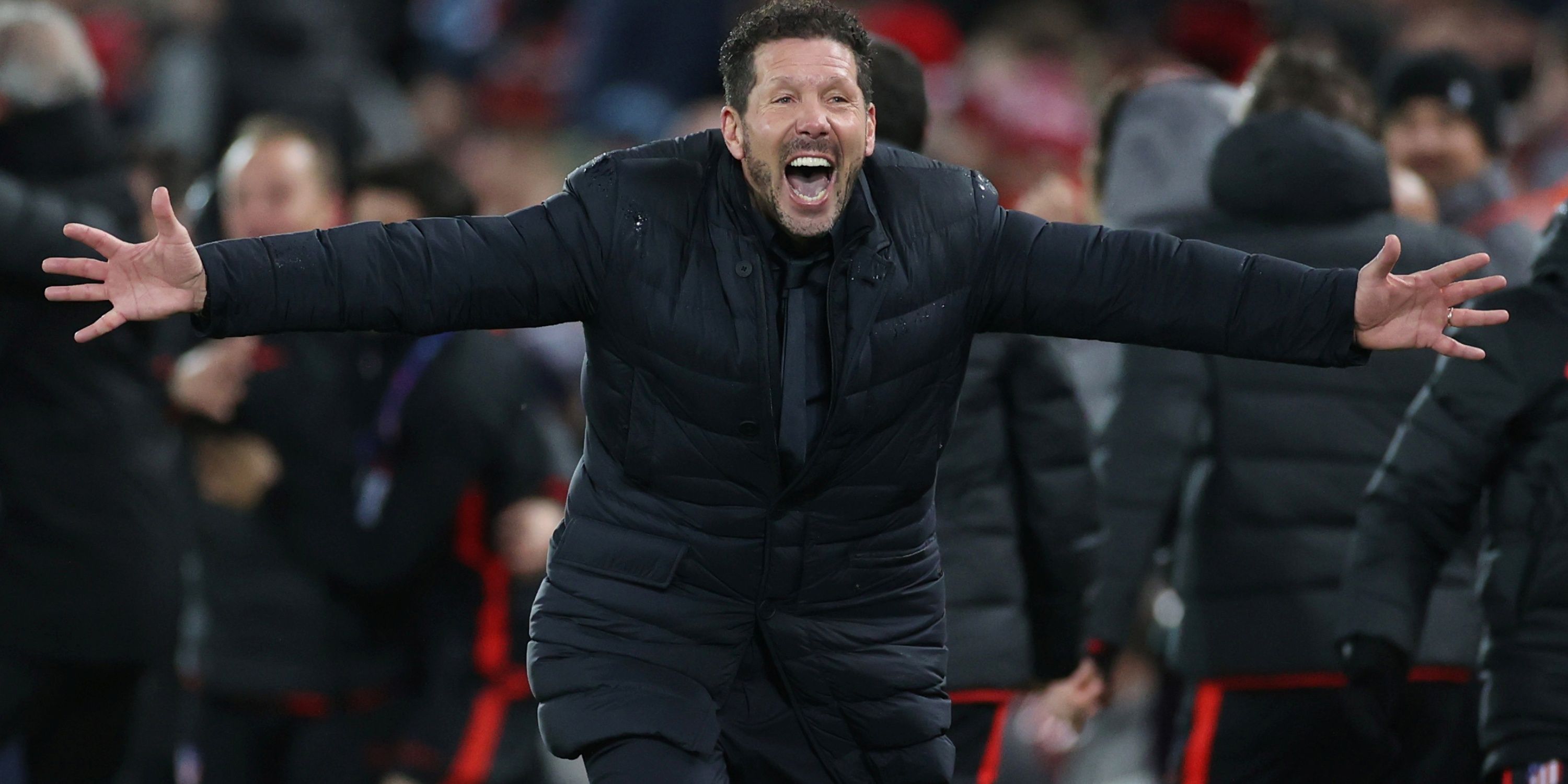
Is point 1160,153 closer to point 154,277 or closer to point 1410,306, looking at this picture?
point 1410,306

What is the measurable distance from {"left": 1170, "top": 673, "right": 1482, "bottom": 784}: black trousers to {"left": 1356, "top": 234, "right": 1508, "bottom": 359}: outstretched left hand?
4.98 ft

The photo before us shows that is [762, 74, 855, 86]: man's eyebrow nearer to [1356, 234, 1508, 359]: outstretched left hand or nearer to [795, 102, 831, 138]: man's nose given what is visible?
[795, 102, 831, 138]: man's nose

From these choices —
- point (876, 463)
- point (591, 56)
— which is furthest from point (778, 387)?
point (591, 56)

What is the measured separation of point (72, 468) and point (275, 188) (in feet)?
3.29

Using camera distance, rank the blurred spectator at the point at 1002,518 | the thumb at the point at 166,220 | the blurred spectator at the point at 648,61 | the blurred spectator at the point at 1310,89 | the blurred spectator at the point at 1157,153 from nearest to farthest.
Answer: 1. the thumb at the point at 166,220
2. the blurred spectator at the point at 1002,518
3. the blurred spectator at the point at 1310,89
4. the blurred spectator at the point at 1157,153
5. the blurred spectator at the point at 648,61

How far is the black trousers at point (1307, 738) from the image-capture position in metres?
5.44

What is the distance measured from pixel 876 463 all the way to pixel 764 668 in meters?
0.43

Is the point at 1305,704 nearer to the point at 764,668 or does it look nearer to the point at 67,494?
the point at 764,668

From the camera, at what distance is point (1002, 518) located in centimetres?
539

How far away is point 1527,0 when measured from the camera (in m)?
12.3

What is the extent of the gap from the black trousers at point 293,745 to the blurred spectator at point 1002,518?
2038 mm

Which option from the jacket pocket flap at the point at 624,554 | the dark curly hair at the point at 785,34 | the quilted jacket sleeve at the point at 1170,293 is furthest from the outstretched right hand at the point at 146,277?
the quilted jacket sleeve at the point at 1170,293

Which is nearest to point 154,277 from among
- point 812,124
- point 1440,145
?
point 812,124

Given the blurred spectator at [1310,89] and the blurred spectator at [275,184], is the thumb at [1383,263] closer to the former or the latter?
the blurred spectator at [1310,89]
